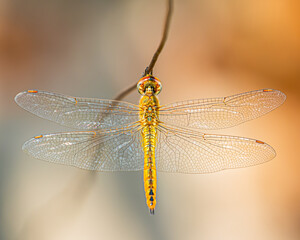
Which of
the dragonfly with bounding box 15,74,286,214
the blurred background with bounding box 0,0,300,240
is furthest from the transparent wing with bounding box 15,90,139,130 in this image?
the blurred background with bounding box 0,0,300,240

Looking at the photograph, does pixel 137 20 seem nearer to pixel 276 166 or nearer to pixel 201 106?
pixel 201 106

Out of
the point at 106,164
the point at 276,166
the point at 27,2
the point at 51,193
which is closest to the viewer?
the point at 106,164

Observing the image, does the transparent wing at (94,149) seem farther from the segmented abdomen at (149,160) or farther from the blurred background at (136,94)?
the blurred background at (136,94)

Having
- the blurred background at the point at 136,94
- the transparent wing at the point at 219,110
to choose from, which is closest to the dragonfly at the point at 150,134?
the transparent wing at the point at 219,110

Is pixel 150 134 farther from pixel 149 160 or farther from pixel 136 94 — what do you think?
pixel 136 94

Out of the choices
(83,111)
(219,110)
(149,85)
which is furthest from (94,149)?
(219,110)

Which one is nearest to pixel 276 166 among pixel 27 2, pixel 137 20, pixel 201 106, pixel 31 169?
pixel 201 106

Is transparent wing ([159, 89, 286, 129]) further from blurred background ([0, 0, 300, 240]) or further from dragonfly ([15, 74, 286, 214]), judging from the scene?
blurred background ([0, 0, 300, 240])
